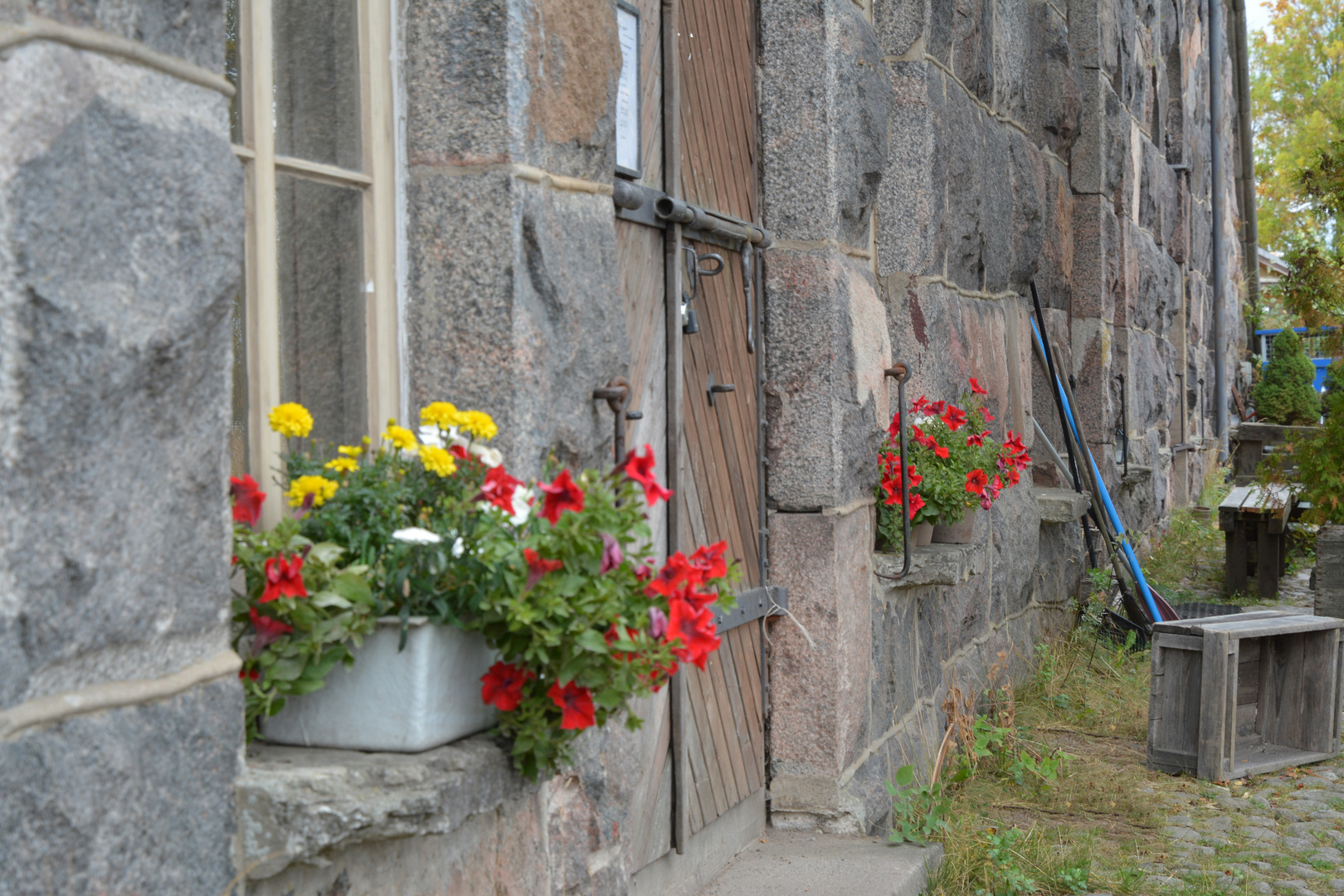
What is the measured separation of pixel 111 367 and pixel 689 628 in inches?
29.0

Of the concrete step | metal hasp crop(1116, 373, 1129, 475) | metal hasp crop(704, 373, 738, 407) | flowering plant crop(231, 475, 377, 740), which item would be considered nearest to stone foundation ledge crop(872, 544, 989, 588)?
the concrete step

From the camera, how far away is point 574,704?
1.53 meters

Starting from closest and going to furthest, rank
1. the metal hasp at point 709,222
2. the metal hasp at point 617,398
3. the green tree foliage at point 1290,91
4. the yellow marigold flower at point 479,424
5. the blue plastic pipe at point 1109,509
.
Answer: the yellow marigold flower at point 479,424 < the metal hasp at point 617,398 < the metal hasp at point 709,222 < the blue plastic pipe at point 1109,509 < the green tree foliage at point 1290,91

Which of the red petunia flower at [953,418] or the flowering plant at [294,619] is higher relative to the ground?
the red petunia flower at [953,418]

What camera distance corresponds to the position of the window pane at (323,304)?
1.67 metres

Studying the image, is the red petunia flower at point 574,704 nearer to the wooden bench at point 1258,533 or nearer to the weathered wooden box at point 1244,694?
the weathered wooden box at point 1244,694

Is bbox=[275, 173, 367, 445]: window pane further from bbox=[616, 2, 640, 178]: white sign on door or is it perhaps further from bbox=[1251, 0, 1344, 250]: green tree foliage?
bbox=[1251, 0, 1344, 250]: green tree foliage

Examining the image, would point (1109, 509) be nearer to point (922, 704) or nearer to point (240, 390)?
point (922, 704)

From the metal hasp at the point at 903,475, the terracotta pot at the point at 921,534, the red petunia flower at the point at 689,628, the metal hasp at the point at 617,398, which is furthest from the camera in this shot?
the terracotta pot at the point at 921,534

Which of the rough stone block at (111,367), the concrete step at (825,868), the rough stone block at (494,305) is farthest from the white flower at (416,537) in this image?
the concrete step at (825,868)

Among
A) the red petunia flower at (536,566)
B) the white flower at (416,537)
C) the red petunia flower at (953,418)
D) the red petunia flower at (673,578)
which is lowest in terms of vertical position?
the red petunia flower at (673,578)

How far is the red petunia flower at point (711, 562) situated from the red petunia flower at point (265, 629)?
503 millimetres

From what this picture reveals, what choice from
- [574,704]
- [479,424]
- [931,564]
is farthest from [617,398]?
[931,564]

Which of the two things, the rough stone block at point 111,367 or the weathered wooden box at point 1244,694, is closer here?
the rough stone block at point 111,367
